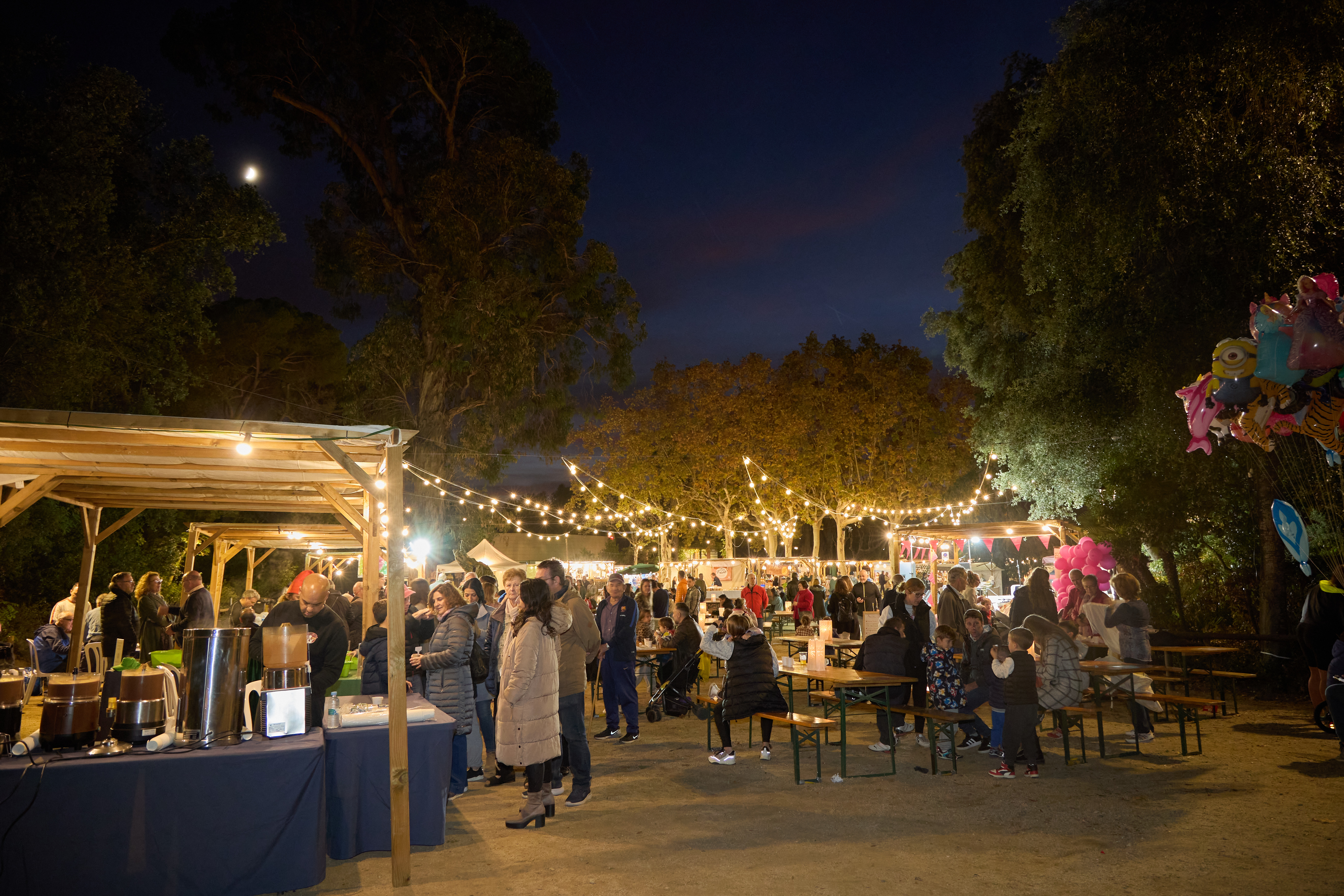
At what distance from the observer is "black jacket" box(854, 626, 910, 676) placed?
6.84 metres

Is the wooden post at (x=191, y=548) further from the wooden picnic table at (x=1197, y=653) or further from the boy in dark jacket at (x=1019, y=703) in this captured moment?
the wooden picnic table at (x=1197, y=653)

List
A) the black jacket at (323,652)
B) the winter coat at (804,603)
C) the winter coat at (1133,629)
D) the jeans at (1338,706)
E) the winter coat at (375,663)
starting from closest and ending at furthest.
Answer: the black jacket at (323,652) → the winter coat at (375,663) → the jeans at (1338,706) → the winter coat at (1133,629) → the winter coat at (804,603)

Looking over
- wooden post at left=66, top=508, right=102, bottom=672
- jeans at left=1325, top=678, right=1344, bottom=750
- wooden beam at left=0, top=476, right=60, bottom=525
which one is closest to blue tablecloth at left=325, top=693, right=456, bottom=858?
wooden beam at left=0, top=476, right=60, bottom=525

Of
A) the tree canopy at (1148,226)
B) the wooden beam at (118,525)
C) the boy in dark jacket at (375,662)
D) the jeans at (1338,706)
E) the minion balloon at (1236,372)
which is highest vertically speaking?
the tree canopy at (1148,226)

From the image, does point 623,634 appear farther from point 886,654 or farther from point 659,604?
point 659,604

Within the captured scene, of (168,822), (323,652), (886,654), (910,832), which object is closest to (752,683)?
(886,654)

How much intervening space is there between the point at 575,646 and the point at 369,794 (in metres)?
1.64

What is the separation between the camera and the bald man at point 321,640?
4715 mm

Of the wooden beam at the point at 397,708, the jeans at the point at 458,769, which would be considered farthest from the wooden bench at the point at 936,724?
the wooden beam at the point at 397,708

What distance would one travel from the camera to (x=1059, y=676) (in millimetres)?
6594

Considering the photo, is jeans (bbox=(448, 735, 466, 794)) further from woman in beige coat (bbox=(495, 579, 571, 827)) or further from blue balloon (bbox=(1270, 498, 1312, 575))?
blue balloon (bbox=(1270, 498, 1312, 575))

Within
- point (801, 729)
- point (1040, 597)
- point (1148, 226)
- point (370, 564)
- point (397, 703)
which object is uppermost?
point (1148, 226)

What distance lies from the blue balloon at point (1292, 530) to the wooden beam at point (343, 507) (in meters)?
8.42

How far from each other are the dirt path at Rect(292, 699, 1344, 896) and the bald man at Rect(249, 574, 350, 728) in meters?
0.97
